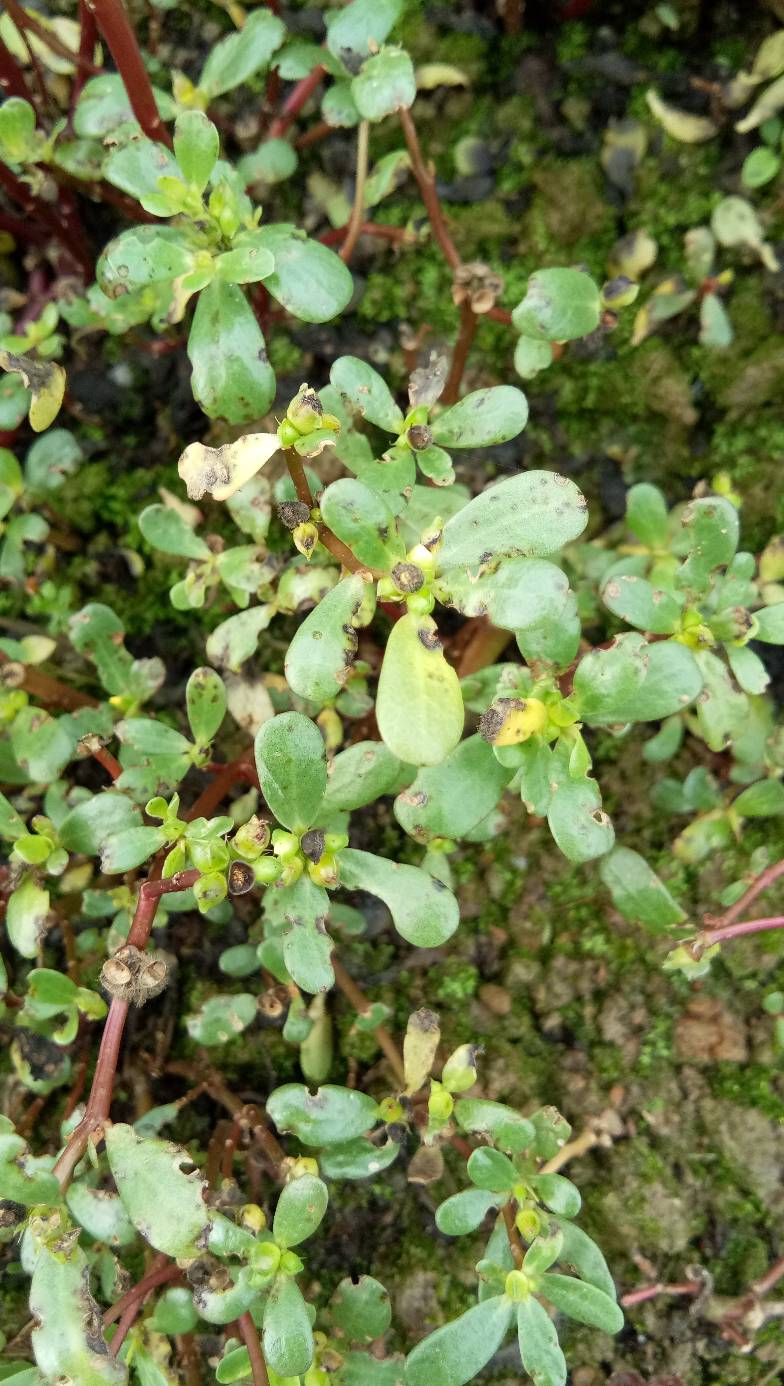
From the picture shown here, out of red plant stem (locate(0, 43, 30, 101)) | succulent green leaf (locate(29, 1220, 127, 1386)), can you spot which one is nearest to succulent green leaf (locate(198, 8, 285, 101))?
red plant stem (locate(0, 43, 30, 101))

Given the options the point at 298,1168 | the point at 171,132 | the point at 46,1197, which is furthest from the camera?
the point at 171,132

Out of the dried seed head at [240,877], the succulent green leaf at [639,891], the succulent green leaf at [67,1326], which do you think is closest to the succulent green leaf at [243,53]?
the dried seed head at [240,877]

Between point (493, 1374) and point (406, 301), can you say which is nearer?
point (493, 1374)

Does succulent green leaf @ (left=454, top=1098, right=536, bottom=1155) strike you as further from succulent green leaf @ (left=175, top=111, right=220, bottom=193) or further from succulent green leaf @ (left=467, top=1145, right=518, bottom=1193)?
succulent green leaf @ (left=175, top=111, right=220, bottom=193)

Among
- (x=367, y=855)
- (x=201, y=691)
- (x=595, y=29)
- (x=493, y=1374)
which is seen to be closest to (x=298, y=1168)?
(x=367, y=855)

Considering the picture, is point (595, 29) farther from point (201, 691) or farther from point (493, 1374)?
point (493, 1374)

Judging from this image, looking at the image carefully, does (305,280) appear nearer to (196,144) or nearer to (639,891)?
(196,144)

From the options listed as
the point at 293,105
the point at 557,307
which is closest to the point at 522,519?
the point at 557,307

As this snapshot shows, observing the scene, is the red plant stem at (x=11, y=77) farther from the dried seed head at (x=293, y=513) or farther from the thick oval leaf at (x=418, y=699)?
the thick oval leaf at (x=418, y=699)
